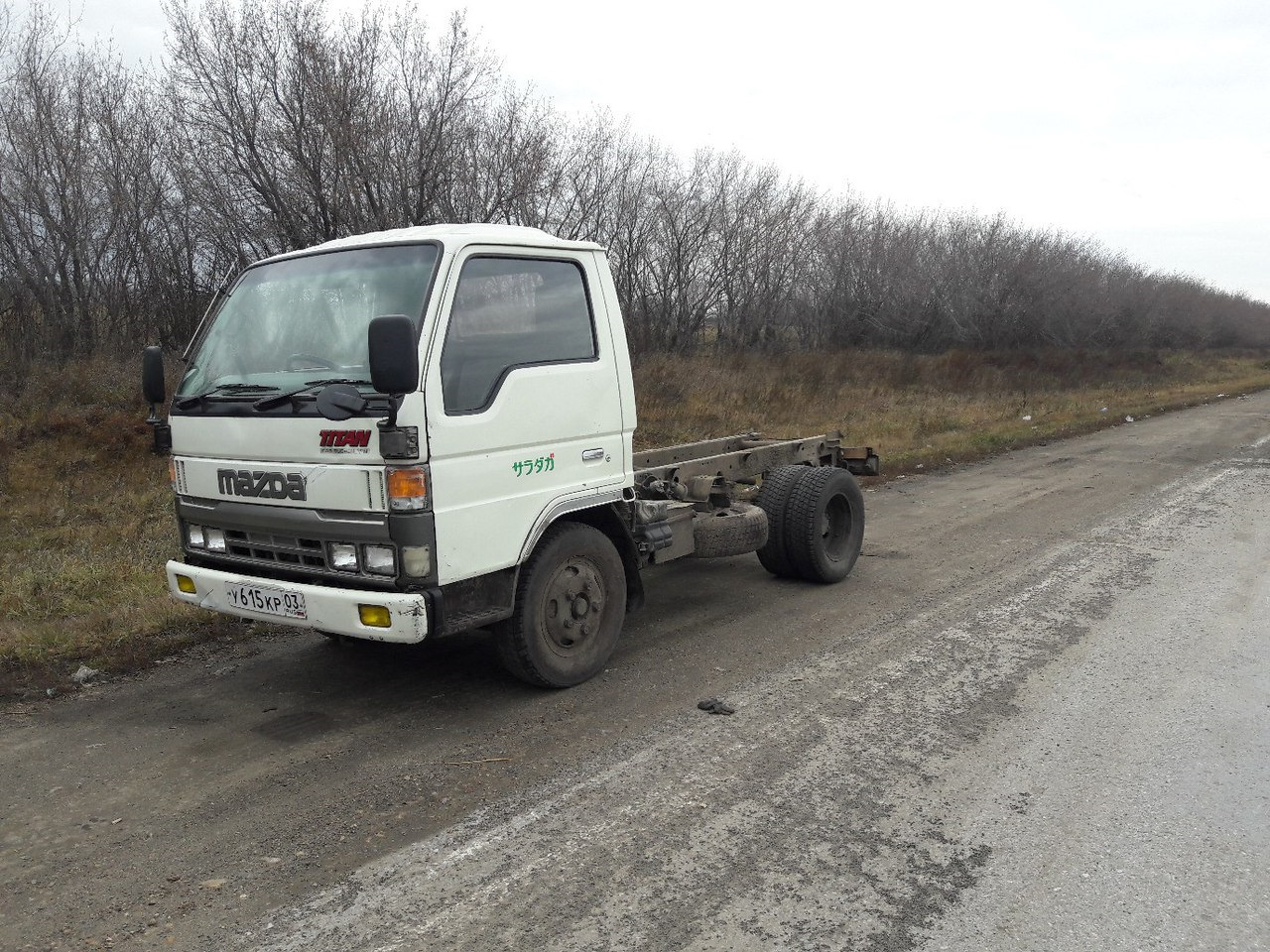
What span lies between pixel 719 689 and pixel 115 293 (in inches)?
537

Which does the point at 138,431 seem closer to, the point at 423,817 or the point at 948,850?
the point at 423,817

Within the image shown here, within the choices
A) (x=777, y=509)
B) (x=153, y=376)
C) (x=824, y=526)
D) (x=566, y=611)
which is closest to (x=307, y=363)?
(x=153, y=376)

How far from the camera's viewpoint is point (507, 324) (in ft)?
15.4

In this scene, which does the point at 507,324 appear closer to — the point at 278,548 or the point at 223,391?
the point at 223,391

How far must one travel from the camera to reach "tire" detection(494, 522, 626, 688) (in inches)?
189

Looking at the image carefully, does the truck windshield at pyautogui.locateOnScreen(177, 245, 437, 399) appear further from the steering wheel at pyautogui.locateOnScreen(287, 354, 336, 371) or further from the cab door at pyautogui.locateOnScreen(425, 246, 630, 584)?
the cab door at pyautogui.locateOnScreen(425, 246, 630, 584)

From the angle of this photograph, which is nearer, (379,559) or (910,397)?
(379,559)

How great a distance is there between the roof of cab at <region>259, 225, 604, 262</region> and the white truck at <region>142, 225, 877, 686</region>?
0.02m

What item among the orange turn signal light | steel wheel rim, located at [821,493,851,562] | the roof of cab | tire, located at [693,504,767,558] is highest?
the roof of cab

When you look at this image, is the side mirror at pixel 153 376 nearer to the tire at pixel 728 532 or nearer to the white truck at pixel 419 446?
the white truck at pixel 419 446

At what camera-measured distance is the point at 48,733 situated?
15.2ft

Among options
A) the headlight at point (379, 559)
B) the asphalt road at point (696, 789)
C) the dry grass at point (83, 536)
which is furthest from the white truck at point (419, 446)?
the dry grass at point (83, 536)

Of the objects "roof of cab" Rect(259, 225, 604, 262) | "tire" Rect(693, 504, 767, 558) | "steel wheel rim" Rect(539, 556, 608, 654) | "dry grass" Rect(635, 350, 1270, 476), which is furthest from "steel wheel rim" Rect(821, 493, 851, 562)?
"dry grass" Rect(635, 350, 1270, 476)

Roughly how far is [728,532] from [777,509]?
3.11 feet
